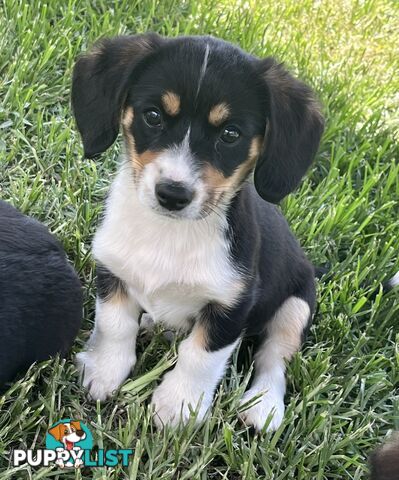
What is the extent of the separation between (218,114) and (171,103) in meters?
0.17

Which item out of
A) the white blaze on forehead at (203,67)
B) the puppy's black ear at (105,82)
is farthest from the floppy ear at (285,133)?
the puppy's black ear at (105,82)

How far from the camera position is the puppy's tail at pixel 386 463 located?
2.13 meters

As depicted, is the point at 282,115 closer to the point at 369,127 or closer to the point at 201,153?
the point at 201,153

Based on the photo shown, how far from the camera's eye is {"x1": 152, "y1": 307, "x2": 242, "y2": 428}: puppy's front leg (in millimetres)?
2881

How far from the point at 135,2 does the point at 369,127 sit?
2.01m

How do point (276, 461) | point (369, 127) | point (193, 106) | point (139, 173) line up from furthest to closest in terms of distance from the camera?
point (369, 127)
point (276, 461)
point (139, 173)
point (193, 106)

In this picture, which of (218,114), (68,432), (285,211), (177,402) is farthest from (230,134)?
(285,211)

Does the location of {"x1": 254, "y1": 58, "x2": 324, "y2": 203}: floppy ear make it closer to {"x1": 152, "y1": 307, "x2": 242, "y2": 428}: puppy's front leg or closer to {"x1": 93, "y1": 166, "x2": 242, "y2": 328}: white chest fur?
{"x1": 93, "y1": 166, "x2": 242, "y2": 328}: white chest fur

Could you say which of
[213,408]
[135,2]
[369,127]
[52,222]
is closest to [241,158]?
[213,408]

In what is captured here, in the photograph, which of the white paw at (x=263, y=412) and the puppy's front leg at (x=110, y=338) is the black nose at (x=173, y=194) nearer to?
the puppy's front leg at (x=110, y=338)

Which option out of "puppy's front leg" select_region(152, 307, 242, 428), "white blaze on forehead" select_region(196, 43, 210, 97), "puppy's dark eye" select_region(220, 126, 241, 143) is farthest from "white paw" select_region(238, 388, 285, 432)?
"white blaze on forehead" select_region(196, 43, 210, 97)

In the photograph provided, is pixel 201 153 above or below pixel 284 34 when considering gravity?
above

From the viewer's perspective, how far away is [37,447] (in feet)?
9.17

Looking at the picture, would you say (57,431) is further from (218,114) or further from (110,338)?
(218,114)
